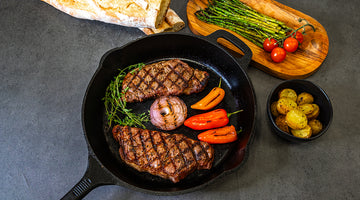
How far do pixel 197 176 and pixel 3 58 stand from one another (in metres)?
3.57

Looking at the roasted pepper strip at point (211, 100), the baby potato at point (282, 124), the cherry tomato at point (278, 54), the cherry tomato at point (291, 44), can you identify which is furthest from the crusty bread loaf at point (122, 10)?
the baby potato at point (282, 124)

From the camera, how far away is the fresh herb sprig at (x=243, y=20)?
12.9ft

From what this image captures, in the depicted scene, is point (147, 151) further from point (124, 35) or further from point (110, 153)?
point (124, 35)

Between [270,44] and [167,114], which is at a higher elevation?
[270,44]

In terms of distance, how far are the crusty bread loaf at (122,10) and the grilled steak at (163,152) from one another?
5.35 ft

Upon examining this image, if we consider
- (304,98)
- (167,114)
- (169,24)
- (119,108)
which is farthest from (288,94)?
(119,108)

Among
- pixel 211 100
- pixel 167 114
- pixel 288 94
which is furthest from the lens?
pixel 211 100

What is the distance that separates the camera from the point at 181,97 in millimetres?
3805

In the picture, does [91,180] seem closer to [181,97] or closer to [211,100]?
[181,97]

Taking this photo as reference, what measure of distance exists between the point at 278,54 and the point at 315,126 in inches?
43.9

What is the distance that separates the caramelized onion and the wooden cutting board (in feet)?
4.05

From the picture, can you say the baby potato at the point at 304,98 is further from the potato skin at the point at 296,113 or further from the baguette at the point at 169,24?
the baguette at the point at 169,24

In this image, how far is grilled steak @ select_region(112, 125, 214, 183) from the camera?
3.24 metres

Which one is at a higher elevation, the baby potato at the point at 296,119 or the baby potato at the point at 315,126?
the baby potato at the point at 296,119
